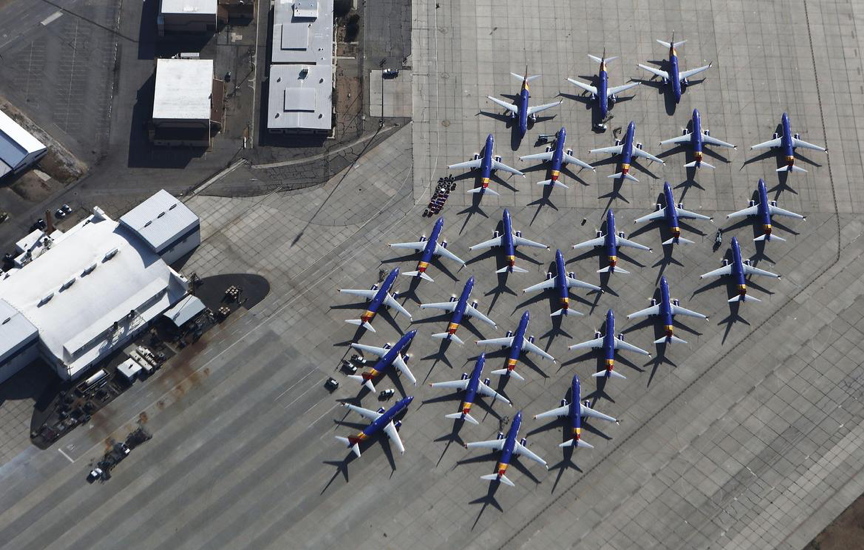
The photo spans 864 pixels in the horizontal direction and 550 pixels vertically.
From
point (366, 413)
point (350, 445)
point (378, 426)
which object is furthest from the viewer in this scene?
point (366, 413)

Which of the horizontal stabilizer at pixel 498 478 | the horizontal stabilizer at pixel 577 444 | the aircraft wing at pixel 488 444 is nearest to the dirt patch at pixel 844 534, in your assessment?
the horizontal stabilizer at pixel 577 444

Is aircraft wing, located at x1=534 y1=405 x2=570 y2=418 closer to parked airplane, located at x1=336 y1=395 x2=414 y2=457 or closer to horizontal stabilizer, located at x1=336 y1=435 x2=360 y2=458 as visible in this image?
parked airplane, located at x1=336 y1=395 x2=414 y2=457

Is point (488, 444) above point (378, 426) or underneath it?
underneath

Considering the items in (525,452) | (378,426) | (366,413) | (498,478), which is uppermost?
(366,413)

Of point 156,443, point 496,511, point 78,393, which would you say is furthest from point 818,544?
point 78,393

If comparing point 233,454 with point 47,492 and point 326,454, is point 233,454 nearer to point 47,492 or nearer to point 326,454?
point 326,454

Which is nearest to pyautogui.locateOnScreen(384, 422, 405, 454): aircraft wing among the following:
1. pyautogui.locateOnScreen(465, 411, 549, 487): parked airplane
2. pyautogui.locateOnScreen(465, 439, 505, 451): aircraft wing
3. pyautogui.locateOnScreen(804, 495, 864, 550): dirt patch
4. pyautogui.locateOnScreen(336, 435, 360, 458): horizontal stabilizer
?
pyautogui.locateOnScreen(336, 435, 360, 458): horizontal stabilizer

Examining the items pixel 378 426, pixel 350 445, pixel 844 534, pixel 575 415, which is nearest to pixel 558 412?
pixel 575 415

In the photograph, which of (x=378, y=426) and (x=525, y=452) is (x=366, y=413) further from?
(x=525, y=452)
